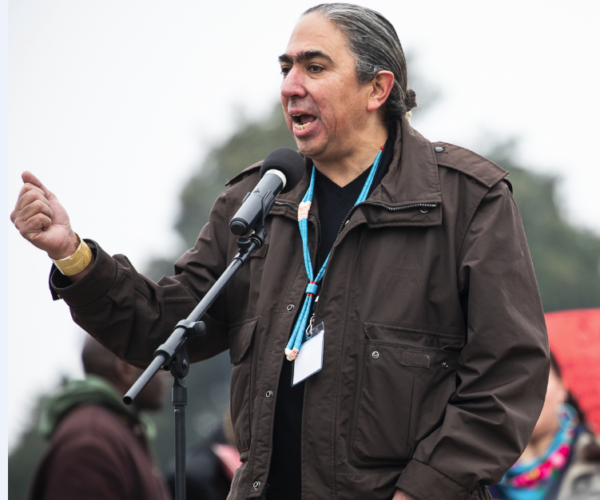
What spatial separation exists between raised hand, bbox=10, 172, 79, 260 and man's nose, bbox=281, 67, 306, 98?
2.96 feet

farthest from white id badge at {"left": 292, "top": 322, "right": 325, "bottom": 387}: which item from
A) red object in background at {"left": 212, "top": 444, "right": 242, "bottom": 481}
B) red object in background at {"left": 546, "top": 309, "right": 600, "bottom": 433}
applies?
red object in background at {"left": 546, "top": 309, "right": 600, "bottom": 433}

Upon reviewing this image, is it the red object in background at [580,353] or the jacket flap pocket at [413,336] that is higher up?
the jacket flap pocket at [413,336]

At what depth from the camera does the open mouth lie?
9.47ft

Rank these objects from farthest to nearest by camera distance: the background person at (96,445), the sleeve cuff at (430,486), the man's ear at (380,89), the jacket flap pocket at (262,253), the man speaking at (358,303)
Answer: the background person at (96,445) → the man's ear at (380,89) → the jacket flap pocket at (262,253) → the man speaking at (358,303) → the sleeve cuff at (430,486)

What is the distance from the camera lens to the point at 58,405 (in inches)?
170

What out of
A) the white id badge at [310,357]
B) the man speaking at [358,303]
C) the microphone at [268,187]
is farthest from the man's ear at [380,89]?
the white id badge at [310,357]

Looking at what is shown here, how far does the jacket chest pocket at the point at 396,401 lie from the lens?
8.00 ft

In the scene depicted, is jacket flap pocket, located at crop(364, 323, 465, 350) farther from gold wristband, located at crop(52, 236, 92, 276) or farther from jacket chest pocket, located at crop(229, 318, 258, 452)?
gold wristband, located at crop(52, 236, 92, 276)

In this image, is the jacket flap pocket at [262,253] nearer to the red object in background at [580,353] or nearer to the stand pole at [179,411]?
the stand pole at [179,411]

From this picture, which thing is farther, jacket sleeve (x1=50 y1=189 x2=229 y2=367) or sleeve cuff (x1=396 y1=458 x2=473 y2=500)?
jacket sleeve (x1=50 y1=189 x2=229 y2=367)

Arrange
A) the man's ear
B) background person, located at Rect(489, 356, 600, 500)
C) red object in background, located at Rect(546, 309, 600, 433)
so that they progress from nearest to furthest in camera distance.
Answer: the man's ear → background person, located at Rect(489, 356, 600, 500) → red object in background, located at Rect(546, 309, 600, 433)

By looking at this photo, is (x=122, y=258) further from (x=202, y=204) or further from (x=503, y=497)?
(x=202, y=204)

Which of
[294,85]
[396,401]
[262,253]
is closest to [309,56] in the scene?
[294,85]

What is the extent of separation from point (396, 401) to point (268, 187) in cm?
78
